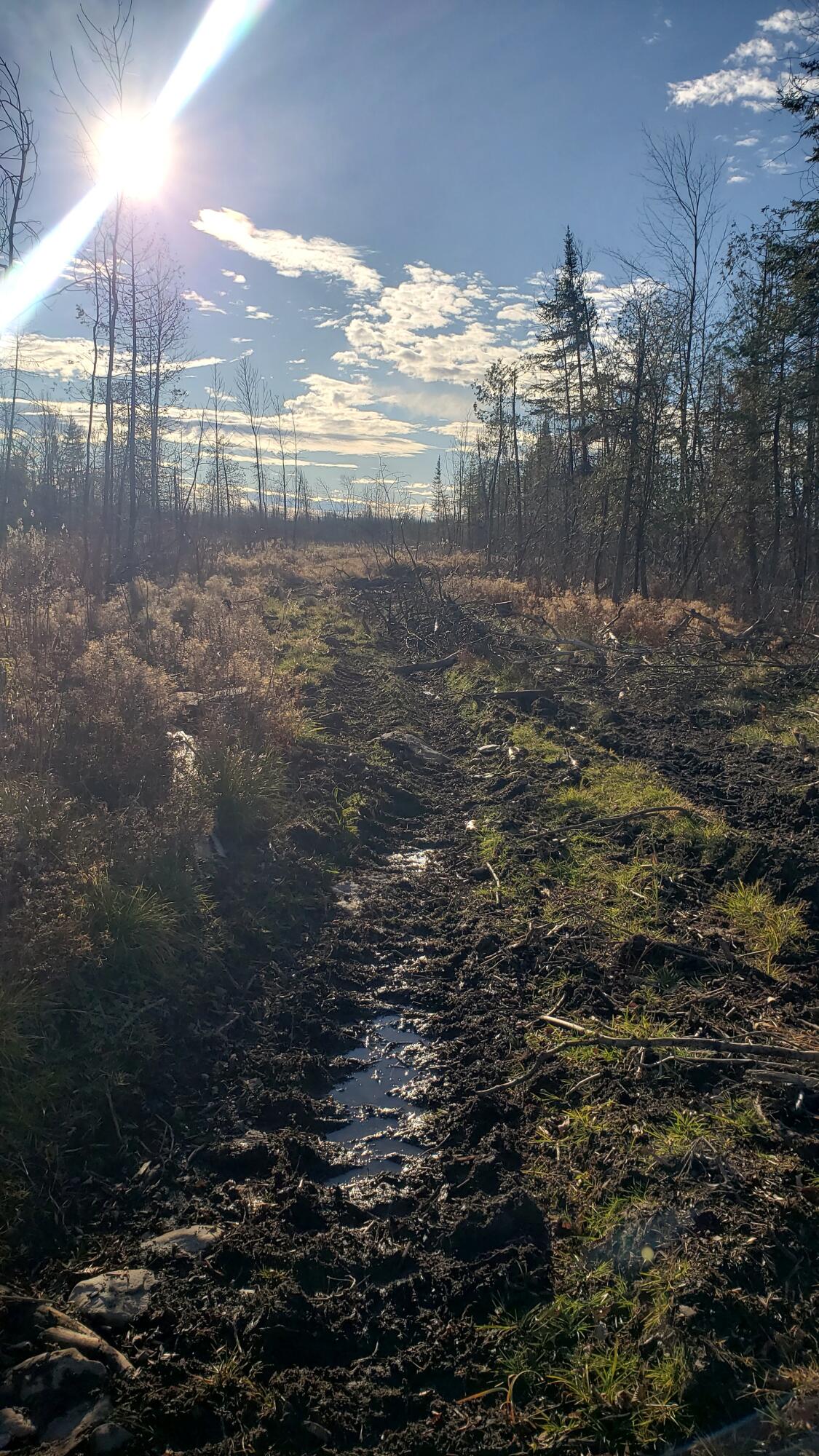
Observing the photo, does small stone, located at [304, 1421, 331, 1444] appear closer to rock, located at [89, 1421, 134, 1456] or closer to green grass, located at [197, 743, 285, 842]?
rock, located at [89, 1421, 134, 1456]

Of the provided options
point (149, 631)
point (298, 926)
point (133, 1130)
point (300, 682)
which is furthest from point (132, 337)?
point (133, 1130)

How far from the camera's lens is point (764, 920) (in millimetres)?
5238

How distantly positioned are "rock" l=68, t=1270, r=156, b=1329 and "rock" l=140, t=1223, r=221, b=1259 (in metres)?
0.14

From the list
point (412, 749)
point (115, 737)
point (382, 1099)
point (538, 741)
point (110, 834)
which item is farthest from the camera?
point (412, 749)

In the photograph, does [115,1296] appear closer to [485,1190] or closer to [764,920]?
[485,1190]

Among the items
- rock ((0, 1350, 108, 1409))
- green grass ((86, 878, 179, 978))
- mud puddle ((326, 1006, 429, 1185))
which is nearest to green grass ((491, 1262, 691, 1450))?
mud puddle ((326, 1006, 429, 1185))

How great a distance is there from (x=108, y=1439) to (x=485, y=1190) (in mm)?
1693

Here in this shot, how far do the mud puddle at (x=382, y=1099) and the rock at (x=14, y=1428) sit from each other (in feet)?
5.06

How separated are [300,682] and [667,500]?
53.0 ft

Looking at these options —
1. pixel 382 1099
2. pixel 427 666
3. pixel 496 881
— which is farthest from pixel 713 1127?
pixel 427 666

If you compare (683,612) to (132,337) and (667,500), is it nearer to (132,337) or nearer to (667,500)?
(667,500)

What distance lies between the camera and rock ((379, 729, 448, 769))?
9898mm

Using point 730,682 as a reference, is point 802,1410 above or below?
below

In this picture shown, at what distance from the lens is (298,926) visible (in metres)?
6.06
